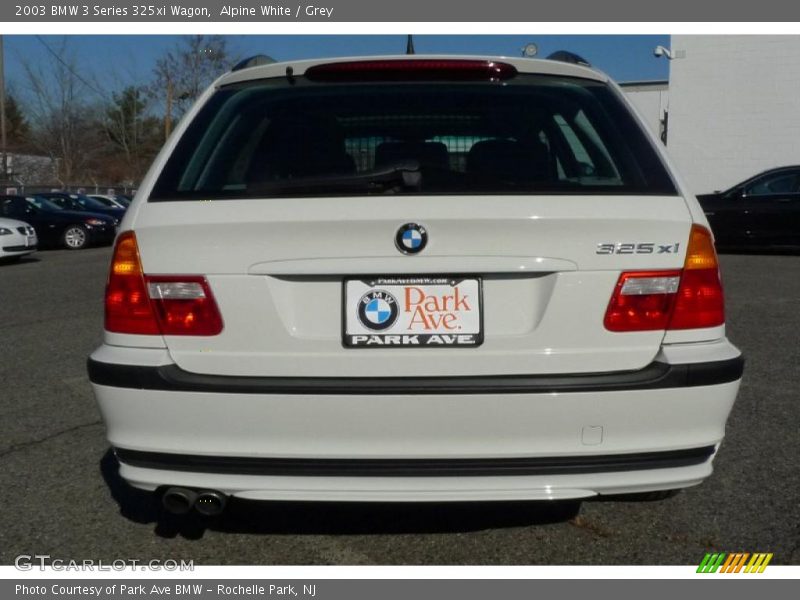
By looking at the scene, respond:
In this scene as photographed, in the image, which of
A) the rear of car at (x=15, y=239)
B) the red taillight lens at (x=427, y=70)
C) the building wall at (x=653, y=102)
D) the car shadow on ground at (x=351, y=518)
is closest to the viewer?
the red taillight lens at (x=427, y=70)

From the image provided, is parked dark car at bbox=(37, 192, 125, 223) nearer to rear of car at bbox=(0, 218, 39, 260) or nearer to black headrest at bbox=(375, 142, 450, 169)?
rear of car at bbox=(0, 218, 39, 260)

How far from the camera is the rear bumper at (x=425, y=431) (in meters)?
2.61

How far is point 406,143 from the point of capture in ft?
10.3

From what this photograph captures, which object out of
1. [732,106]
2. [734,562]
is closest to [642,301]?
[734,562]

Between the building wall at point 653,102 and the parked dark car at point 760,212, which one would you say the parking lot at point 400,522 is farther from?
the building wall at point 653,102

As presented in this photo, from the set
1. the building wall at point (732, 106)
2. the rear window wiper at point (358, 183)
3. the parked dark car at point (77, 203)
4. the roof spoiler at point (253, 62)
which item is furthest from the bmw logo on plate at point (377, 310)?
the parked dark car at point (77, 203)

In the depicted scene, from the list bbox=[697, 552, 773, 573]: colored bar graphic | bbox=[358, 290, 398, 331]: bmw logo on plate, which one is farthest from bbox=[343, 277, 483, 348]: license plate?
bbox=[697, 552, 773, 573]: colored bar graphic

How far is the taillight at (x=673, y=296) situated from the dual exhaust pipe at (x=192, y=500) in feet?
4.17

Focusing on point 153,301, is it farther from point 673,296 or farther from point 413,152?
point 673,296

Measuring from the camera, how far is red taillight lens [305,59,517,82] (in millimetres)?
3125

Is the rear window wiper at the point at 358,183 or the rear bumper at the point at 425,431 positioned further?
the rear window wiper at the point at 358,183

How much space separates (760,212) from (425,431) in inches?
546
